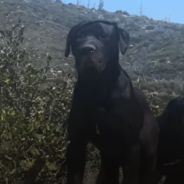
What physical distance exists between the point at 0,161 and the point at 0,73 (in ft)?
5.74

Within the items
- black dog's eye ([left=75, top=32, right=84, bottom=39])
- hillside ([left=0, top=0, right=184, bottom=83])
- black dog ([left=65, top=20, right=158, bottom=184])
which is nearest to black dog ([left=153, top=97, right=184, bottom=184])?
black dog ([left=65, top=20, right=158, bottom=184])

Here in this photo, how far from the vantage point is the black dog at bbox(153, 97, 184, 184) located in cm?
515

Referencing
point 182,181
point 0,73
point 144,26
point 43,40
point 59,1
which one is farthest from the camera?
point 59,1

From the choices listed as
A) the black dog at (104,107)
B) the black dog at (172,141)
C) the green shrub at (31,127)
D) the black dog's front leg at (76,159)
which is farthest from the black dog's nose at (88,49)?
the black dog at (172,141)

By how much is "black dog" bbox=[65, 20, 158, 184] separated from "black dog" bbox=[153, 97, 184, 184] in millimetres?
566

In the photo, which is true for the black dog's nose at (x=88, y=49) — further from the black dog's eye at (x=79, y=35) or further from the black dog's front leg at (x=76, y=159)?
the black dog's front leg at (x=76, y=159)

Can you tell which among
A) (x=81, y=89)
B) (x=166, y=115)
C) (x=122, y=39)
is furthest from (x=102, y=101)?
(x=166, y=115)

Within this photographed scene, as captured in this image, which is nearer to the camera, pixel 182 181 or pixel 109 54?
pixel 109 54

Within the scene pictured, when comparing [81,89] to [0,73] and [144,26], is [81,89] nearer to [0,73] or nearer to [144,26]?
[0,73]

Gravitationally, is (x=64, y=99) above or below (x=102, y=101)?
below

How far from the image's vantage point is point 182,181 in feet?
17.9

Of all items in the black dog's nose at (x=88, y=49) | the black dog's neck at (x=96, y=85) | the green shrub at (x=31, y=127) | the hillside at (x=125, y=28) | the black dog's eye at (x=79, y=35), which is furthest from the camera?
the hillside at (x=125, y=28)

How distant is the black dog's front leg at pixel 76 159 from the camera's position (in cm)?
452

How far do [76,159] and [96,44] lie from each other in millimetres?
1061
